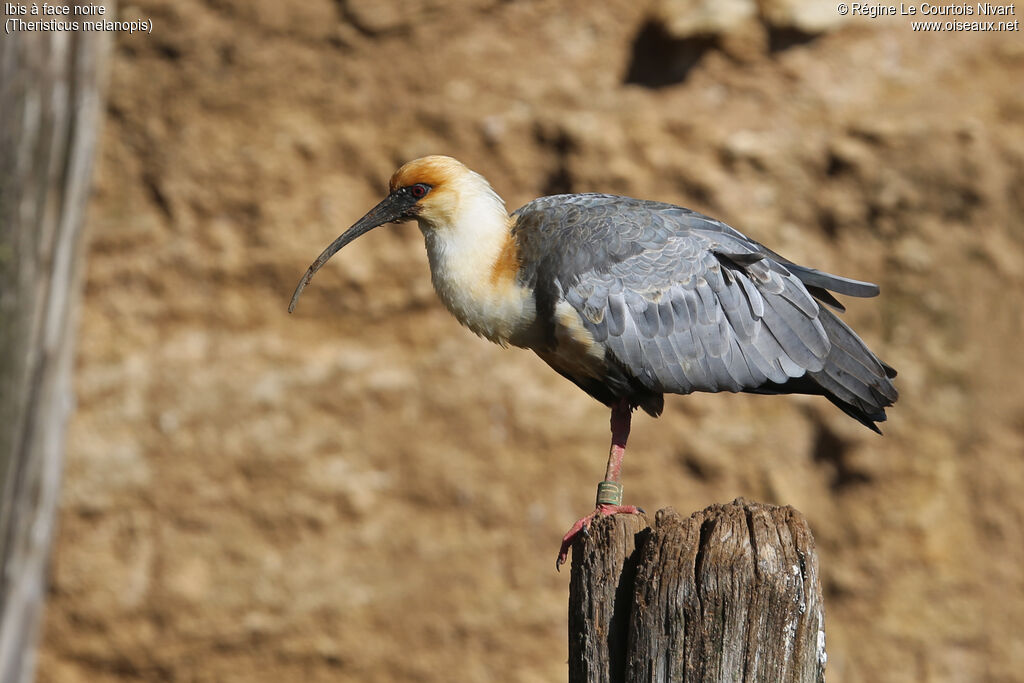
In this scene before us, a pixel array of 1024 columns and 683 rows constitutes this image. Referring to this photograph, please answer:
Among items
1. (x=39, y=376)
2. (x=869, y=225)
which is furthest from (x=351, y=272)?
(x=869, y=225)

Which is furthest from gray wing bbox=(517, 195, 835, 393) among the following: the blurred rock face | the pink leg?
the blurred rock face

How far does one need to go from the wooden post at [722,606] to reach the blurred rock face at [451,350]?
4.64 metres

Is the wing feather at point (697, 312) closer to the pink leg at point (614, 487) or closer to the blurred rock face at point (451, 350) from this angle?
the pink leg at point (614, 487)

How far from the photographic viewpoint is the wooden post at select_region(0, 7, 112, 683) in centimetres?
712

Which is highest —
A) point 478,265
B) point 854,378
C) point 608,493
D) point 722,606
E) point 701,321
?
point 478,265

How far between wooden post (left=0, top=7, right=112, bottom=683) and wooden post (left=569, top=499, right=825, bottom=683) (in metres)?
4.88

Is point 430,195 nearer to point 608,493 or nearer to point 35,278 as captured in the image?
point 608,493

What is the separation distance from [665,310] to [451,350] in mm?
3441

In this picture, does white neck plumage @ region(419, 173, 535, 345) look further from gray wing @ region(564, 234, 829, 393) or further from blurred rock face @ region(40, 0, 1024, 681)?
blurred rock face @ region(40, 0, 1024, 681)

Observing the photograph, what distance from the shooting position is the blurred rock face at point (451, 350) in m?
8.35

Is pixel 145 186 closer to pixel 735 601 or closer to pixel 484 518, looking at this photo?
pixel 484 518

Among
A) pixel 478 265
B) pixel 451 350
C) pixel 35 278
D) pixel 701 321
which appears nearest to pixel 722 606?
pixel 701 321

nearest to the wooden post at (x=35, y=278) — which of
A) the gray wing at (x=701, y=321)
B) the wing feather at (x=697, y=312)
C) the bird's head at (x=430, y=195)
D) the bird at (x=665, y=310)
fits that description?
the bird's head at (x=430, y=195)

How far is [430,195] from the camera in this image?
5.69 meters
